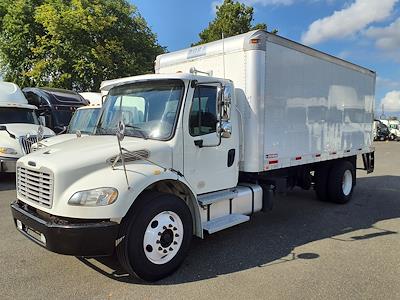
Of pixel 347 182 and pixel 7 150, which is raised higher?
pixel 7 150

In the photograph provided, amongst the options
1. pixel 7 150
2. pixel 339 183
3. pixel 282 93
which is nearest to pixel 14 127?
pixel 7 150

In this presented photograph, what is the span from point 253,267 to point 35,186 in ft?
9.23

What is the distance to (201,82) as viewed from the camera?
17.2 feet

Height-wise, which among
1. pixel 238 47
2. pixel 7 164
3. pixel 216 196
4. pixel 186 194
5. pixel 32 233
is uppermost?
pixel 238 47

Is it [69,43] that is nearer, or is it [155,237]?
[155,237]

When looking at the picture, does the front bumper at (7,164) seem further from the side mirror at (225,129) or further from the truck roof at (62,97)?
the side mirror at (225,129)

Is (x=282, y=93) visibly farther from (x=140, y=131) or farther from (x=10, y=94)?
(x=10, y=94)

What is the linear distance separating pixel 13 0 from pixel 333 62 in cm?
2322

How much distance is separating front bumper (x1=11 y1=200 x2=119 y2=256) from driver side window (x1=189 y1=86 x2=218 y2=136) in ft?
5.59

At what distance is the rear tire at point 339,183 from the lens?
866 cm

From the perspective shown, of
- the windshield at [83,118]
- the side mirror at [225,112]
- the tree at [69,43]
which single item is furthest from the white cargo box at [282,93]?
the tree at [69,43]

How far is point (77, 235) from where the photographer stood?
13.3ft

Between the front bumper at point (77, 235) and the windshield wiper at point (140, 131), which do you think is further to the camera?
the windshield wiper at point (140, 131)

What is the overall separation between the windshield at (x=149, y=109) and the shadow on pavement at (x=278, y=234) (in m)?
1.70
